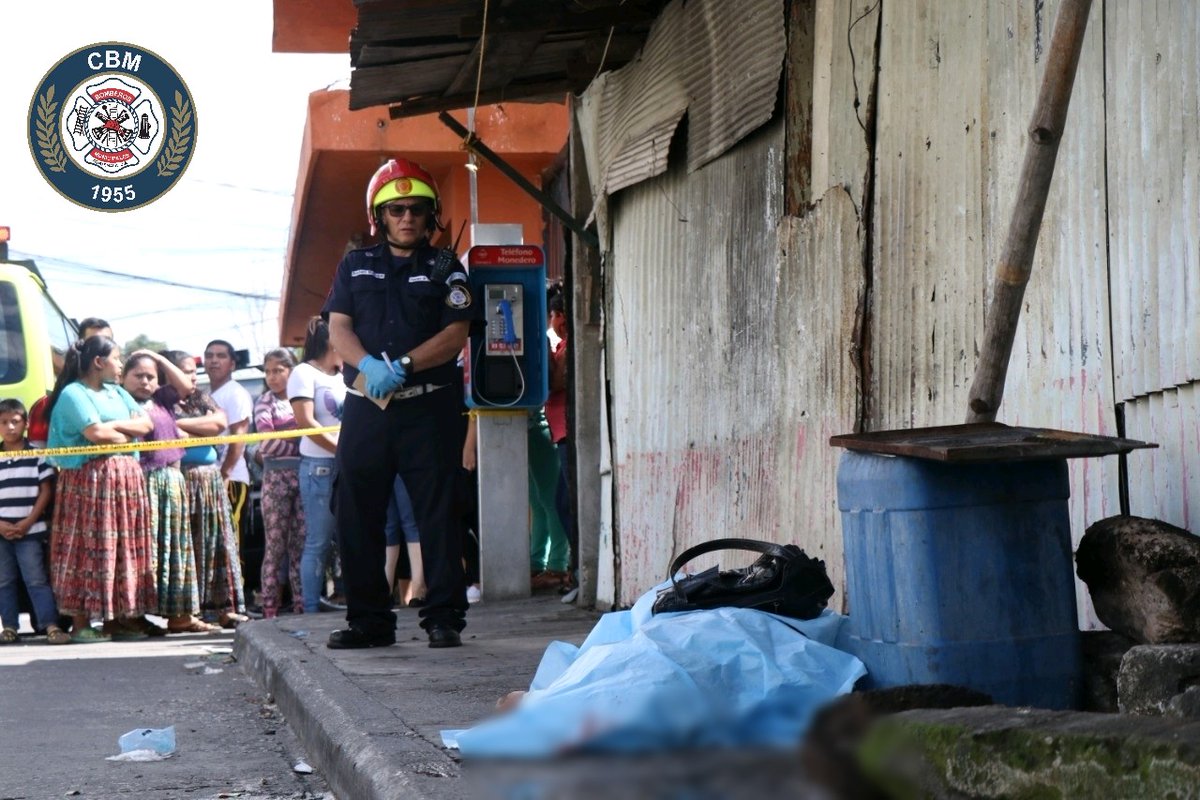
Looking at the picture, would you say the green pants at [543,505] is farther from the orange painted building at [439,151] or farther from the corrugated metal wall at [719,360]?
the corrugated metal wall at [719,360]

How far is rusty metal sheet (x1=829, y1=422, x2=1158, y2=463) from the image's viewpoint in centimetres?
334

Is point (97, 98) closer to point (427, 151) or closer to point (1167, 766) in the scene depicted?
point (427, 151)

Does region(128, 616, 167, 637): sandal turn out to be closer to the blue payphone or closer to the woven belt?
the blue payphone

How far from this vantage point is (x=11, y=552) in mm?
9891

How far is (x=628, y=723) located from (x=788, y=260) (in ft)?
17.5

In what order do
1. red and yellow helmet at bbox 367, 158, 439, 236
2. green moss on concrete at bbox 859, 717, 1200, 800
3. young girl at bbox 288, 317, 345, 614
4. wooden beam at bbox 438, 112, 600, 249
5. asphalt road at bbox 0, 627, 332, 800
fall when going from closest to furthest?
green moss on concrete at bbox 859, 717, 1200, 800, asphalt road at bbox 0, 627, 332, 800, red and yellow helmet at bbox 367, 158, 439, 236, wooden beam at bbox 438, 112, 600, 249, young girl at bbox 288, 317, 345, 614

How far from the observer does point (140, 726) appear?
18.6 ft

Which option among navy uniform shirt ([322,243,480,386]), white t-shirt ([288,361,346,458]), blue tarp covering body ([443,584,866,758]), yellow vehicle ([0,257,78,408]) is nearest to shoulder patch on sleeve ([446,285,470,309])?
navy uniform shirt ([322,243,480,386])

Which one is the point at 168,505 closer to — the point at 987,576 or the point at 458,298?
the point at 458,298

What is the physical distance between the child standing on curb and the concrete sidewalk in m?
2.18

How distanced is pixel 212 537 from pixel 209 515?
0.51 ft

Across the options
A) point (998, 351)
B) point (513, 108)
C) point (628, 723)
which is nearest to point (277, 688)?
point (998, 351)

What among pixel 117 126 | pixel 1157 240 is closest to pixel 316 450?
pixel 117 126

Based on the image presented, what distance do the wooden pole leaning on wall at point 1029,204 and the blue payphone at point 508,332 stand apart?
5685 millimetres
